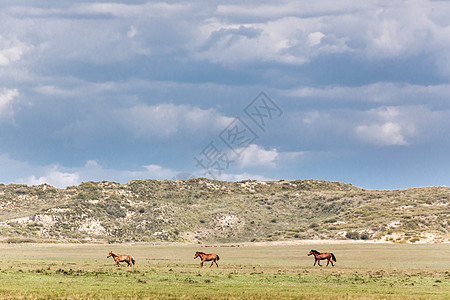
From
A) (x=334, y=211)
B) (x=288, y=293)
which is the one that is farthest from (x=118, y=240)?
(x=288, y=293)

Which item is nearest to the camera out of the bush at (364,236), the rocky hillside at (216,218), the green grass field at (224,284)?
the green grass field at (224,284)

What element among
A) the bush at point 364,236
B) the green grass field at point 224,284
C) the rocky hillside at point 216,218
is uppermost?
the rocky hillside at point 216,218

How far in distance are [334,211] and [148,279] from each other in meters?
141

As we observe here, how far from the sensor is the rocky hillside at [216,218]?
146m

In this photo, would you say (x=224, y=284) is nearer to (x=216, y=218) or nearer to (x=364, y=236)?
(x=364, y=236)

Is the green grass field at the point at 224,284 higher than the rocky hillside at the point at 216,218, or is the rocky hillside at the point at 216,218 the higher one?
the rocky hillside at the point at 216,218

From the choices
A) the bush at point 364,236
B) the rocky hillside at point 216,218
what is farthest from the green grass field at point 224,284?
the rocky hillside at point 216,218

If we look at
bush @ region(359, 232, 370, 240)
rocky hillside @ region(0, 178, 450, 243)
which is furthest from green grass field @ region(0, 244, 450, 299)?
rocky hillside @ region(0, 178, 450, 243)

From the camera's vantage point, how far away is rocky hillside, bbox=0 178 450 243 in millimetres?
146250

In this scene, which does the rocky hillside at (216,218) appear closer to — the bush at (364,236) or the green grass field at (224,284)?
the bush at (364,236)

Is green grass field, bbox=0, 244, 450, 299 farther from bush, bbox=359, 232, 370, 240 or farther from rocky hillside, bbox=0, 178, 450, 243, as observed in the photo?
rocky hillside, bbox=0, 178, 450, 243

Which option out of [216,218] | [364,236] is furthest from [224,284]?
[216,218]

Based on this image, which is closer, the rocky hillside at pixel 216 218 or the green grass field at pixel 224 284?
the green grass field at pixel 224 284

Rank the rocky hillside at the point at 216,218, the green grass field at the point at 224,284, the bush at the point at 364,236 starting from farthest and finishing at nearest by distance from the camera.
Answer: the rocky hillside at the point at 216,218 → the bush at the point at 364,236 → the green grass field at the point at 224,284
